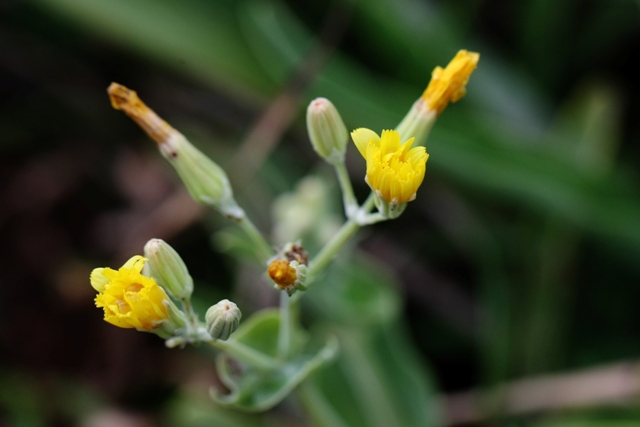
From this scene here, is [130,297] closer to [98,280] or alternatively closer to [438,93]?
[98,280]

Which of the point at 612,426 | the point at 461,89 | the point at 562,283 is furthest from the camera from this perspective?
the point at 562,283

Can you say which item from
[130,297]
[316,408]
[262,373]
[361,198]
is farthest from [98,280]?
[361,198]

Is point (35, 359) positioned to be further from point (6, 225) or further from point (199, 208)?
point (199, 208)

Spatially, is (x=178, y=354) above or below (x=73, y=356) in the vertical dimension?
above

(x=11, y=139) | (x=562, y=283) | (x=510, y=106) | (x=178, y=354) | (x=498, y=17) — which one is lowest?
(x=178, y=354)

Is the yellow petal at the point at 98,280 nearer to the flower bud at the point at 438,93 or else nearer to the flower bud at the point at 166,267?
the flower bud at the point at 166,267

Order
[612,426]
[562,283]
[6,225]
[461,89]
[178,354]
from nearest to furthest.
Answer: [461,89], [612,426], [562,283], [178,354], [6,225]

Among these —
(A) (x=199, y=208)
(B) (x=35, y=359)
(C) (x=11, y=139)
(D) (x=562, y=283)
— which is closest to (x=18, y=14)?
(C) (x=11, y=139)
